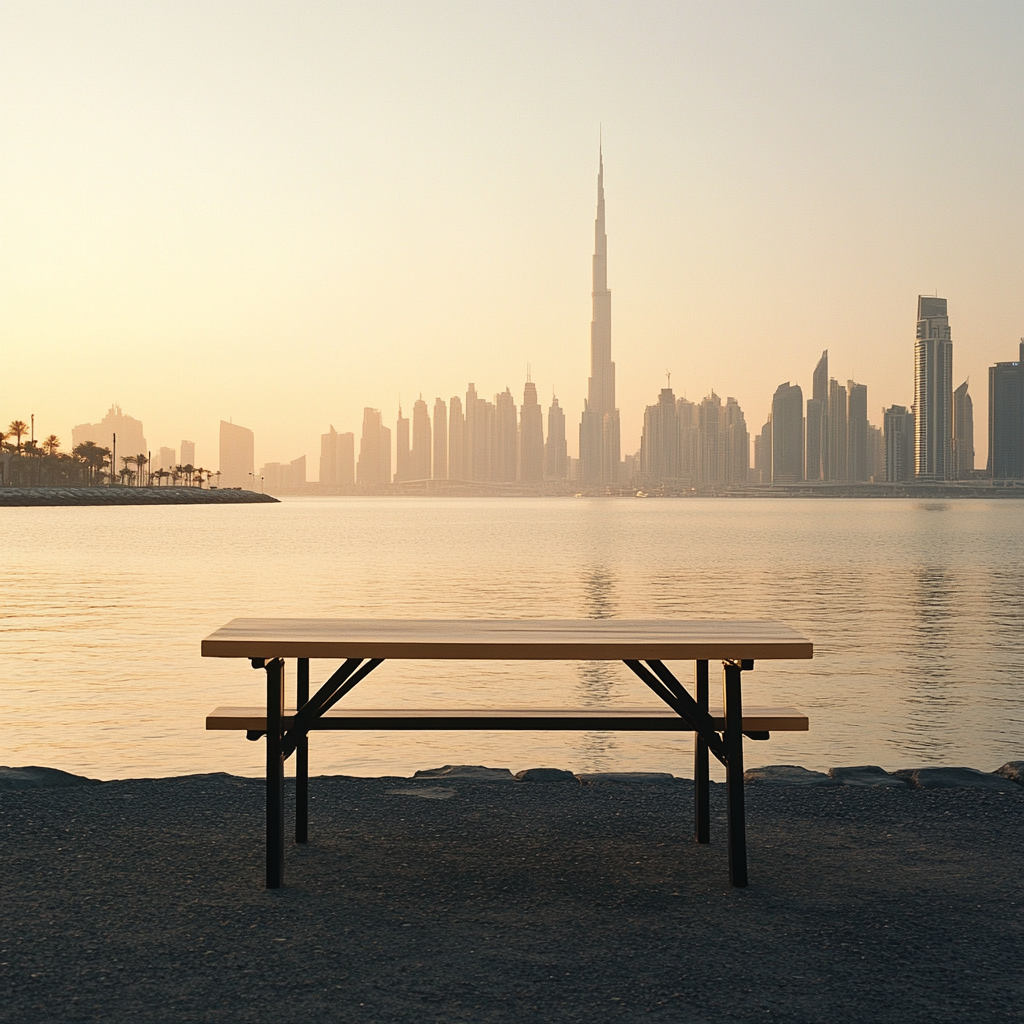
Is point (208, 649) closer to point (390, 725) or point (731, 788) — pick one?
point (390, 725)

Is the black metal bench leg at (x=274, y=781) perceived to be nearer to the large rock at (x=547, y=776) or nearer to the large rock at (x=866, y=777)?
the large rock at (x=547, y=776)

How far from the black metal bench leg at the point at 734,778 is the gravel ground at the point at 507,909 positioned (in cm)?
10

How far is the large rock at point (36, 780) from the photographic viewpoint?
6656 millimetres

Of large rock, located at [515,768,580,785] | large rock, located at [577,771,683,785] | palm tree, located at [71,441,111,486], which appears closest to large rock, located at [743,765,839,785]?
large rock, located at [577,771,683,785]

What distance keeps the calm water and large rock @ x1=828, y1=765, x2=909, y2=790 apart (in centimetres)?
225

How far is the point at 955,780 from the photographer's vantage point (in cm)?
696

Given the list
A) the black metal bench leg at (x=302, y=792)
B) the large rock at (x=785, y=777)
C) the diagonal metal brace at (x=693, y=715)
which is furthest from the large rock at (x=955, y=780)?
the black metal bench leg at (x=302, y=792)

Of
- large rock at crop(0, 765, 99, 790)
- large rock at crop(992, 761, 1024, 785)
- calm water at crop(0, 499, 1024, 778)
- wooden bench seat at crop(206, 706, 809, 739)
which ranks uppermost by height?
wooden bench seat at crop(206, 706, 809, 739)

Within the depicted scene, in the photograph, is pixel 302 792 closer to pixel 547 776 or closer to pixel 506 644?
pixel 506 644

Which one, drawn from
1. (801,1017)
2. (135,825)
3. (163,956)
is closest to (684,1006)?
(801,1017)

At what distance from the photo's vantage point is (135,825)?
5.74 meters

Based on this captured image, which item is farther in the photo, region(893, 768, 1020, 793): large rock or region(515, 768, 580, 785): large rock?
region(515, 768, 580, 785): large rock

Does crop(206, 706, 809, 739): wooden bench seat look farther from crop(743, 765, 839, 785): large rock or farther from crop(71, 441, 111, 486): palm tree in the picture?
crop(71, 441, 111, 486): palm tree

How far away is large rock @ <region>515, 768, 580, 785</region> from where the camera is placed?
7000 mm
